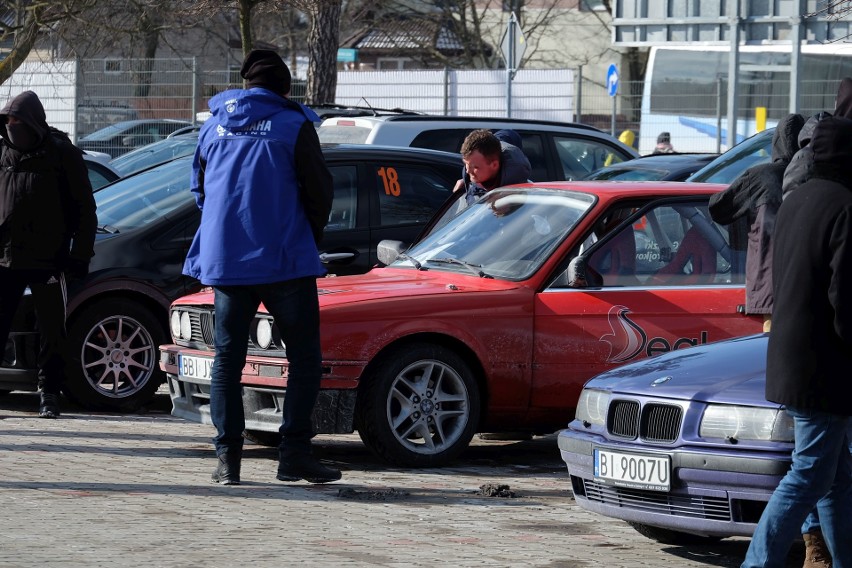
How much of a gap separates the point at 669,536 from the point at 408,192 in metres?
4.81

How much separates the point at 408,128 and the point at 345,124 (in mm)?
675

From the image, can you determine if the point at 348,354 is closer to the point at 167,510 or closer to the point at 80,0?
the point at 167,510

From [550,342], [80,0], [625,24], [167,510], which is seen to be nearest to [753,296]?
[550,342]

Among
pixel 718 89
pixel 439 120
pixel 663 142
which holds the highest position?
pixel 718 89

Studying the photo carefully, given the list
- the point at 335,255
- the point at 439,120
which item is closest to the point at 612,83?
the point at 439,120

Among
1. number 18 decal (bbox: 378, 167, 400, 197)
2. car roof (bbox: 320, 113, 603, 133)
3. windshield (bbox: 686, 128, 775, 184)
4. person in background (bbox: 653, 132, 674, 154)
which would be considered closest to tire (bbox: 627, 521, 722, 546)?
number 18 decal (bbox: 378, 167, 400, 197)

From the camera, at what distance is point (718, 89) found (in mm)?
25484

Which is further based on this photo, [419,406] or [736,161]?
[736,161]

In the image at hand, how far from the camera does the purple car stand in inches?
216

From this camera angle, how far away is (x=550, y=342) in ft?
26.2

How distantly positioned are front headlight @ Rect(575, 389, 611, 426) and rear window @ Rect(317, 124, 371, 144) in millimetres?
8617

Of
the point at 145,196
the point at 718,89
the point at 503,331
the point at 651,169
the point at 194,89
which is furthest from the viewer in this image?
the point at 718,89

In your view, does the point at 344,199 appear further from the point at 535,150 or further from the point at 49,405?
the point at 535,150

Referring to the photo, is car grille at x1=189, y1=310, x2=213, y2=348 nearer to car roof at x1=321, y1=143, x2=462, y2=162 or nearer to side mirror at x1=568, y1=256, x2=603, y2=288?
side mirror at x1=568, y1=256, x2=603, y2=288
